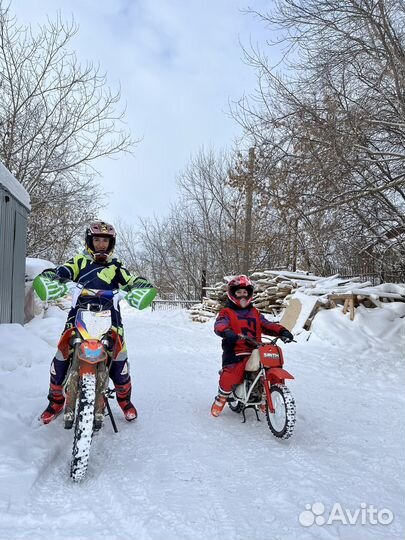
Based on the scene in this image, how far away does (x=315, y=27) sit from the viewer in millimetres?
8602

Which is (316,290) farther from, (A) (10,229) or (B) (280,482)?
(B) (280,482)

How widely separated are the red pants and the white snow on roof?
16.7 feet

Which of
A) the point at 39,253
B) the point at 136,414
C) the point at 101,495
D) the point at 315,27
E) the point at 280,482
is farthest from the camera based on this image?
the point at 39,253

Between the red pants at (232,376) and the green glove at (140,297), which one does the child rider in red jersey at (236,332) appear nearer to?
the red pants at (232,376)

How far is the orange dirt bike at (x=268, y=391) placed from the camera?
405cm

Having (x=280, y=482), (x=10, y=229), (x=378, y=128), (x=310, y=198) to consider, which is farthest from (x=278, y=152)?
(x=280, y=482)

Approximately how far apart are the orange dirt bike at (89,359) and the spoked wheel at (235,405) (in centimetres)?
166

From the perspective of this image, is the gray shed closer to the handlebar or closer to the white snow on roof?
the white snow on roof

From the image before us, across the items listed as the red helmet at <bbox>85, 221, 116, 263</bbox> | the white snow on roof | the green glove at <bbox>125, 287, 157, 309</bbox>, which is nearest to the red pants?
the green glove at <bbox>125, 287, 157, 309</bbox>

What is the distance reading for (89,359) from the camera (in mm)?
3457

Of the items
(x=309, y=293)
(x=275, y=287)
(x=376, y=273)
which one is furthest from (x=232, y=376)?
(x=376, y=273)

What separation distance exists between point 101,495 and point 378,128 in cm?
851

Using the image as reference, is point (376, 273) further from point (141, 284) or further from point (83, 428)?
point (83, 428)

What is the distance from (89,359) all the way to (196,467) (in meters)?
1.21
